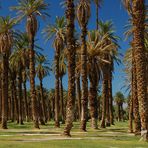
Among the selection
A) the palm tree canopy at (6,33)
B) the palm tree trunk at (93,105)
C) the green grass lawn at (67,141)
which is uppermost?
the palm tree canopy at (6,33)

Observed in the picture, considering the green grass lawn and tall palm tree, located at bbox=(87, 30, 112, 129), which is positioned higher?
tall palm tree, located at bbox=(87, 30, 112, 129)

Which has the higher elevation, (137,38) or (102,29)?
(102,29)

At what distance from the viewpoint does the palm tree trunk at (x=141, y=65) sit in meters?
29.2

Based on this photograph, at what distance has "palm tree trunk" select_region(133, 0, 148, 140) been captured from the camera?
2919cm

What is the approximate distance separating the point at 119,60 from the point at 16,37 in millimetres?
20222

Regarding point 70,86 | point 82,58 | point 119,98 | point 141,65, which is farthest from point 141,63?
point 119,98

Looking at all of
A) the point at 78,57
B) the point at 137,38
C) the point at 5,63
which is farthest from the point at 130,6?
the point at 5,63

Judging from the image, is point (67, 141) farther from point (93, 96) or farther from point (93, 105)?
point (93, 96)

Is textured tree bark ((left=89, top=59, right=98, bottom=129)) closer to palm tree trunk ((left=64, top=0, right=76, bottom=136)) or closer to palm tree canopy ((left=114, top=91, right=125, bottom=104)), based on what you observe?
palm tree trunk ((left=64, top=0, right=76, bottom=136))

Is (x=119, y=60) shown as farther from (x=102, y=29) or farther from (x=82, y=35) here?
(x=82, y=35)

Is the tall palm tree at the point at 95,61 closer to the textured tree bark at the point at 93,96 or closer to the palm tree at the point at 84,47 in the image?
the textured tree bark at the point at 93,96

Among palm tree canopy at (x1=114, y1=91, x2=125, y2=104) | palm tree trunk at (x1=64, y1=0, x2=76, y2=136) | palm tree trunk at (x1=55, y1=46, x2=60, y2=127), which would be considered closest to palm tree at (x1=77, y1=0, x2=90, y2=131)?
palm tree trunk at (x1=64, y1=0, x2=76, y2=136)

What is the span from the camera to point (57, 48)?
211 ft

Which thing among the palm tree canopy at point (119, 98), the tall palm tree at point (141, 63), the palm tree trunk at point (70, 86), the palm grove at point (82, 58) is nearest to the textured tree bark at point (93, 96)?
the palm grove at point (82, 58)
